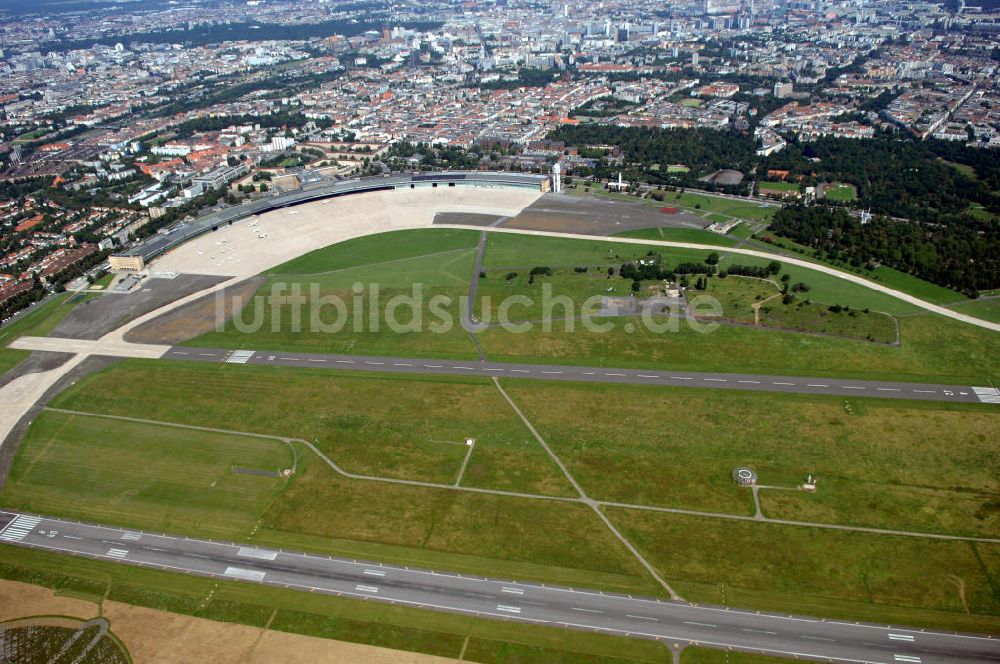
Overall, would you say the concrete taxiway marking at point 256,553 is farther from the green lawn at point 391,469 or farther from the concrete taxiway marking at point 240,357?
the concrete taxiway marking at point 240,357

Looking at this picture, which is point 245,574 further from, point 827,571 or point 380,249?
point 380,249

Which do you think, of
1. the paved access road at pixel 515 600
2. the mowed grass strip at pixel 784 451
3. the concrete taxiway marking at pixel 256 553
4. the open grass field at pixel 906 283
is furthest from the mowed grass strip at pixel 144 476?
the open grass field at pixel 906 283

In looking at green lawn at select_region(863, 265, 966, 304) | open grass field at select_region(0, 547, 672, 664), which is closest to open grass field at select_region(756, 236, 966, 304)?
green lawn at select_region(863, 265, 966, 304)

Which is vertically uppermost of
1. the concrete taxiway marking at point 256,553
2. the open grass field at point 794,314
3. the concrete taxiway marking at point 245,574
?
the open grass field at point 794,314

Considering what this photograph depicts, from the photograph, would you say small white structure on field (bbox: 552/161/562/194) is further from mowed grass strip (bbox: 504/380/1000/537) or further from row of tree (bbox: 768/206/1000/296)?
mowed grass strip (bbox: 504/380/1000/537)

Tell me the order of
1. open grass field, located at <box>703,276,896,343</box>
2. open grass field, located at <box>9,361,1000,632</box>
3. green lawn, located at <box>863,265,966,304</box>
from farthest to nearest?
green lawn, located at <box>863,265,966,304</box> < open grass field, located at <box>703,276,896,343</box> < open grass field, located at <box>9,361,1000,632</box>

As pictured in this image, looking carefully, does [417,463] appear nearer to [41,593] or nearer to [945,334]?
[41,593]
